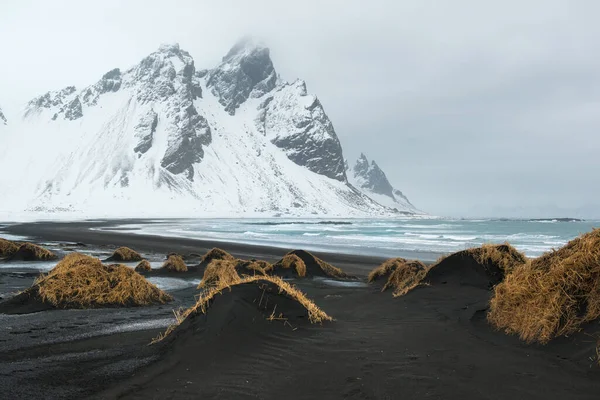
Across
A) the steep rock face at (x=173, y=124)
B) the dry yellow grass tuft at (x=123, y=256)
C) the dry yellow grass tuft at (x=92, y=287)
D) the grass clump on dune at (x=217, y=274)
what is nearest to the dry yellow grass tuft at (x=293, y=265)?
the grass clump on dune at (x=217, y=274)

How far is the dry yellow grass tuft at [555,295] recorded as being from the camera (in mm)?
6746

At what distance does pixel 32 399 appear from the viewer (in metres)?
5.03

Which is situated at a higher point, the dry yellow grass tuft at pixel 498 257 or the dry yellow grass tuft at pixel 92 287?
the dry yellow grass tuft at pixel 498 257

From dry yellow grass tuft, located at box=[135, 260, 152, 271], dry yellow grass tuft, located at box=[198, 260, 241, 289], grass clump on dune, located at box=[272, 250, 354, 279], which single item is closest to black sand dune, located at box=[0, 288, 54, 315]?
dry yellow grass tuft, located at box=[198, 260, 241, 289]

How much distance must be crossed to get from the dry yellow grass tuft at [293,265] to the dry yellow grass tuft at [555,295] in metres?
11.7

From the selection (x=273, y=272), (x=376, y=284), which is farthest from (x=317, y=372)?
(x=273, y=272)

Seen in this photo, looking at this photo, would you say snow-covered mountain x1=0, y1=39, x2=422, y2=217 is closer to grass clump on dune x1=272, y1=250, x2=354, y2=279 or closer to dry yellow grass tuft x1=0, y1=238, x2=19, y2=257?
dry yellow grass tuft x1=0, y1=238, x2=19, y2=257

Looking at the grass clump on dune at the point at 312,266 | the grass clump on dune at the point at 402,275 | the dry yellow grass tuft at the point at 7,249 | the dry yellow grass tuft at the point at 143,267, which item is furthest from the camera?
the dry yellow grass tuft at the point at 7,249

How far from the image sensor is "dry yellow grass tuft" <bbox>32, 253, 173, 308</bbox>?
11.0 m

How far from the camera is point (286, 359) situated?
6465 millimetres

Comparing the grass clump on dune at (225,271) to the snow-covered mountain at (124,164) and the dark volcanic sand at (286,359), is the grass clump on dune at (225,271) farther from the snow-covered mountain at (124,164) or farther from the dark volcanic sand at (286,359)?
the snow-covered mountain at (124,164)

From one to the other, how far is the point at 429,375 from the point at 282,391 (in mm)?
2075

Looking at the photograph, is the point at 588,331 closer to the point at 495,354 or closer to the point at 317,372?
the point at 495,354

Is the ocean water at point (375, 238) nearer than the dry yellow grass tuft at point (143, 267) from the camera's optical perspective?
No
